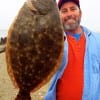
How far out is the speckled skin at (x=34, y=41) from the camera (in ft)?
12.6

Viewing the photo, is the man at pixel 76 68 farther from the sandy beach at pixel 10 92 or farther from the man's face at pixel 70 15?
the sandy beach at pixel 10 92

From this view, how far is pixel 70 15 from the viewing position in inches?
198

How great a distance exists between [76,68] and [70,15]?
0.71 metres

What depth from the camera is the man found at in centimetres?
511

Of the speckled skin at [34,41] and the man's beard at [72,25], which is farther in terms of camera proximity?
the man's beard at [72,25]

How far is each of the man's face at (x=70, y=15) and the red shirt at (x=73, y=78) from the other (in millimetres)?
324

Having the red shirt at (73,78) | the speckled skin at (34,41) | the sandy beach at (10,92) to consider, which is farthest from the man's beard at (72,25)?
the sandy beach at (10,92)

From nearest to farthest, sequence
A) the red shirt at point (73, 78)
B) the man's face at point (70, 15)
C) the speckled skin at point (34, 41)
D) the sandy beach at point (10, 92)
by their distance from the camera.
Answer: the speckled skin at point (34, 41) < the man's face at point (70, 15) < the red shirt at point (73, 78) < the sandy beach at point (10, 92)

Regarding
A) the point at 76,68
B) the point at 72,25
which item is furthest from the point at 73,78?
the point at 72,25

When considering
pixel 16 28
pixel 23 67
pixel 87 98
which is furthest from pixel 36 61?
pixel 87 98

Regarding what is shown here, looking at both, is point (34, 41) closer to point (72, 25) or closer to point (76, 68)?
point (72, 25)

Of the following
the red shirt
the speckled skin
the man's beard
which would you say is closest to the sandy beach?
the red shirt

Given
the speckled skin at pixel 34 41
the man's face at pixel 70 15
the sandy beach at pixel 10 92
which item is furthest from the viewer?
the sandy beach at pixel 10 92

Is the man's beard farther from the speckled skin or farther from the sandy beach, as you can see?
the sandy beach
